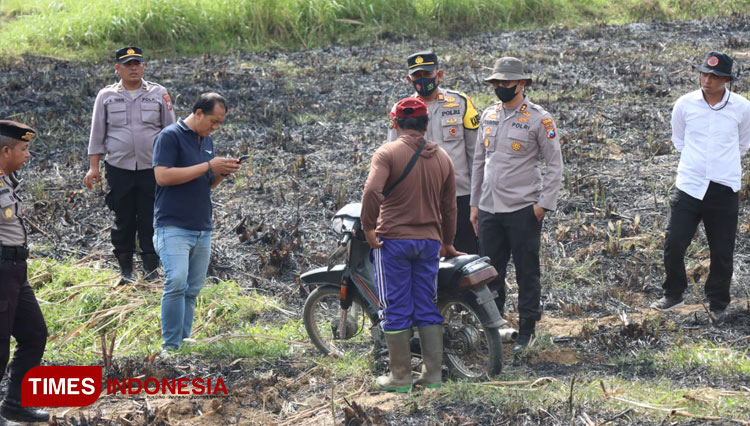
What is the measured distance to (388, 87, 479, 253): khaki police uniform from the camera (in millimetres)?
6281

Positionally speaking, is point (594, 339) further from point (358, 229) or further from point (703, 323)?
point (358, 229)

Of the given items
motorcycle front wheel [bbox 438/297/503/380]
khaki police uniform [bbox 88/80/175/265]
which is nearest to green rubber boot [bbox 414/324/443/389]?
motorcycle front wheel [bbox 438/297/503/380]

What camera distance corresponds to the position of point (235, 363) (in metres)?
5.88

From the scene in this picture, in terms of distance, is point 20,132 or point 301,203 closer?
point 20,132

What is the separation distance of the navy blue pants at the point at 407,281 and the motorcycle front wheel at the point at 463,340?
287 mm

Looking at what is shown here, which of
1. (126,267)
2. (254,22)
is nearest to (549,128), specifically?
(126,267)

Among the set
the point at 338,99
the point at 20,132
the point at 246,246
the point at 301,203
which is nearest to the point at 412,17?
the point at 338,99

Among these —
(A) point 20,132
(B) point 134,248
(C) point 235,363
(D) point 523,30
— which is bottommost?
(C) point 235,363

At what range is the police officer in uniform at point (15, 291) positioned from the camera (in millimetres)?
4758

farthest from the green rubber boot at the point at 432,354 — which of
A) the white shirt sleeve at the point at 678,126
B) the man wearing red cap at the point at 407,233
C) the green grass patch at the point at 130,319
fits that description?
the white shirt sleeve at the point at 678,126

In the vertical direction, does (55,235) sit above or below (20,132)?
below

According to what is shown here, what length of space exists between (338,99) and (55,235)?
17.4ft

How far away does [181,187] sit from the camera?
19.1 feet

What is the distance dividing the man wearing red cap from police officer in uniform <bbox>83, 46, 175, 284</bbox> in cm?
292
